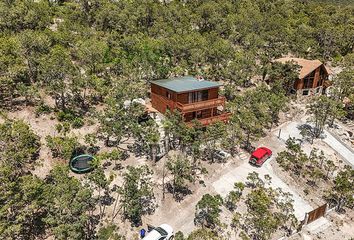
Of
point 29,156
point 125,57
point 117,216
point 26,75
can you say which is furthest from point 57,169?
point 125,57

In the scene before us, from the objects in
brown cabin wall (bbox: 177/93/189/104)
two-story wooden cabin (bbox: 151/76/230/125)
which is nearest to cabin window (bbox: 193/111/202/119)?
two-story wooden cabin (bbox: 151/76/230/125)

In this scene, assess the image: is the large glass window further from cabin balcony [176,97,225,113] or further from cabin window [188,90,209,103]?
cabin window [188,90,209,103]

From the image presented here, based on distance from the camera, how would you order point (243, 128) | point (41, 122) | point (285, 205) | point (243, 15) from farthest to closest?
1. point (243, 15)
2. point (243, 128)
3. point (41, 122)
4. point (285, 205)

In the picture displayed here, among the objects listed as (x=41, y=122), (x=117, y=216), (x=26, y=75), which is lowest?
(x=117, y=216)

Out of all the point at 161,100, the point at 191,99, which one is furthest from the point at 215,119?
the point at 161,100

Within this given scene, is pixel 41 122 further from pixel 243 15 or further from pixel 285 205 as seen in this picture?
pixel 243 15
